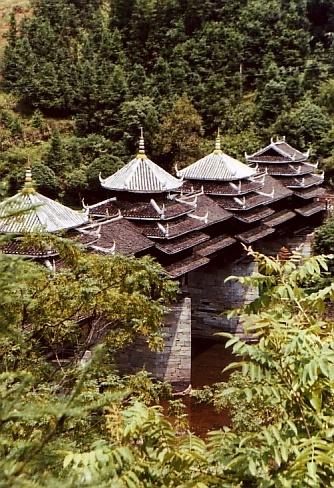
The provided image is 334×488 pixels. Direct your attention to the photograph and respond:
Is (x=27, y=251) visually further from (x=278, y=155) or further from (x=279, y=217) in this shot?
(x=278, y=155)

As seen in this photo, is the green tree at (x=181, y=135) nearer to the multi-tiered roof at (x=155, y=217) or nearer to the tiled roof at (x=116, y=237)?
the multi-tiered roof at (x=155, y=217)

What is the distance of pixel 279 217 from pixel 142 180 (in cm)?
930

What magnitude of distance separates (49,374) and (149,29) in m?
42.3

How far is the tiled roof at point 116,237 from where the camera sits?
1623cm

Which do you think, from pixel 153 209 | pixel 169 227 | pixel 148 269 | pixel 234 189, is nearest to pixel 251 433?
pixel 148 269

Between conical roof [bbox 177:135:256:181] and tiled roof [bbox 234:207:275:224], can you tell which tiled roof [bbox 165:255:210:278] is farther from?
conical roof [bbox 177:135:256:181]

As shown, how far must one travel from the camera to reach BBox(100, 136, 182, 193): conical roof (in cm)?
1886

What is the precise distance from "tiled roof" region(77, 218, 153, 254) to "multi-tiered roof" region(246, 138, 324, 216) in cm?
1178

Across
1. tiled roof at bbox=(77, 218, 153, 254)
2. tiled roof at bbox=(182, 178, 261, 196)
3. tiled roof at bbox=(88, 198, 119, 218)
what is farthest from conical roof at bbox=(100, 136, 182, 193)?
tiled roof at bbox=(182, 178, 261, 196)

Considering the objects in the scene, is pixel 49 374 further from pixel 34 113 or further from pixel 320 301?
pixel 34 113

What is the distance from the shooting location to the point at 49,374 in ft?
27.3

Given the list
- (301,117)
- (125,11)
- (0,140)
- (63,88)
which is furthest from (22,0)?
(301,117)

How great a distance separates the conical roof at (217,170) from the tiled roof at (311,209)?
4483 mm

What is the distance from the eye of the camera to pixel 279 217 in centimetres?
2661
